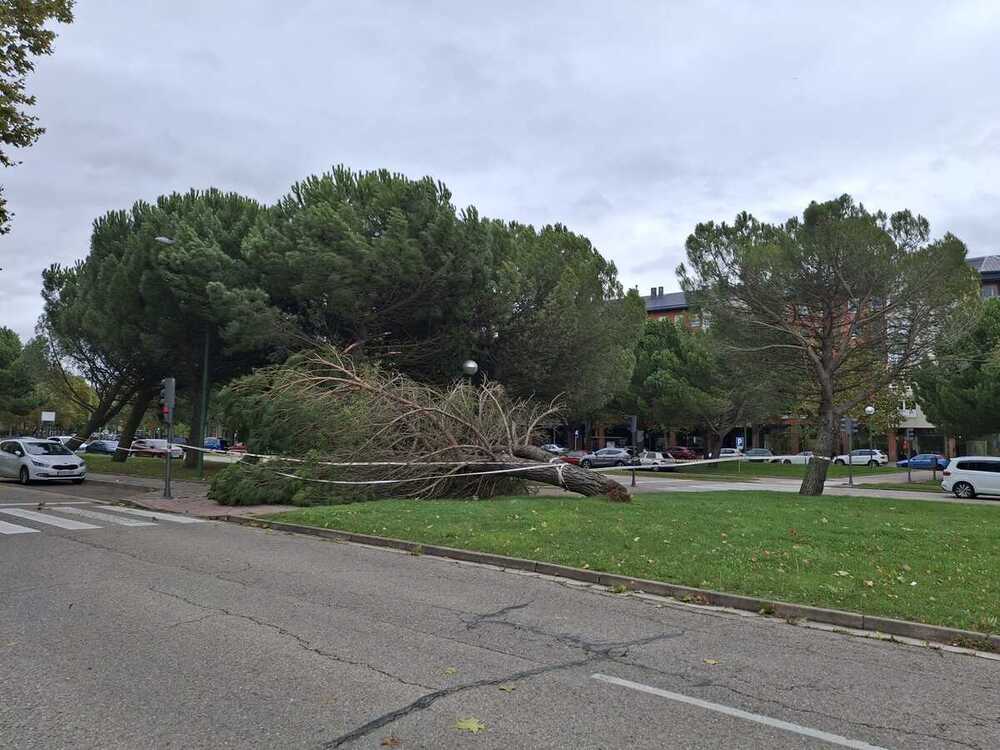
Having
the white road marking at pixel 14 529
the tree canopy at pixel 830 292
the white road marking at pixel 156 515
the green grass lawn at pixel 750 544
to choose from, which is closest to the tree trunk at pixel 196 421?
the white road marking at pixel 156 515

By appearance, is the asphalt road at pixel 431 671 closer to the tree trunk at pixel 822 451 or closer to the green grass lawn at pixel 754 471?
the tree trunk at pixel 822 451

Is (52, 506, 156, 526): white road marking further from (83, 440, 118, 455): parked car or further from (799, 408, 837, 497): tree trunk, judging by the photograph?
(83, 440, 118, 455): parked car

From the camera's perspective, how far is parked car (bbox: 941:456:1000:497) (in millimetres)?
27906

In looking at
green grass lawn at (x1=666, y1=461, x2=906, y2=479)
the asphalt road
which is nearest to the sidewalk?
the asphalt road

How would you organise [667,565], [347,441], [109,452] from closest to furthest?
[667,565] → [347,441] → [109,452]

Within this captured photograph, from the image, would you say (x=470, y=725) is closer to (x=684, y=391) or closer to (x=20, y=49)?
(x=20, y=49)

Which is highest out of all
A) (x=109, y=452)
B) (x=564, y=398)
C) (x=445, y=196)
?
(x=445, y=196)

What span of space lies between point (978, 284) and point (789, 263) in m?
5.46

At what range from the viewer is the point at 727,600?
7891 millimetres

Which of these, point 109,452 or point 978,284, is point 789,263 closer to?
point 978,284

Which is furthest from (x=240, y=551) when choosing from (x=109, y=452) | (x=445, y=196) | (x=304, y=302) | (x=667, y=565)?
(x=109, y=452)

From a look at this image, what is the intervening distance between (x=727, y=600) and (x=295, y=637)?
15.0 ft

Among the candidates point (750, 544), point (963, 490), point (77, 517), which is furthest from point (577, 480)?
point (963, 490)

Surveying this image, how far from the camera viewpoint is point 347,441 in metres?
17.5
